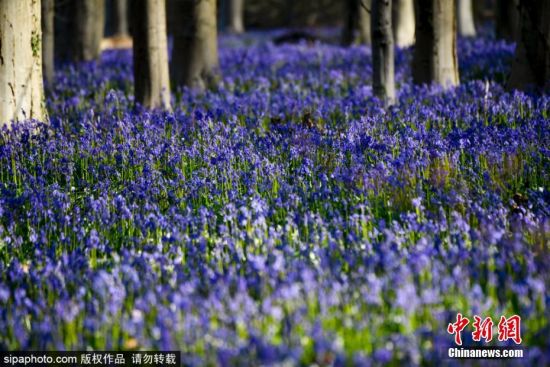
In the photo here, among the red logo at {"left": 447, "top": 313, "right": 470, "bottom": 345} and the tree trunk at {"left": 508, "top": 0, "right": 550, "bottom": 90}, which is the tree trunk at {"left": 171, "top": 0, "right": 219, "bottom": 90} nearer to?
the tree trunk at {"left": 508, "top": 0, "right": 550, "bottom": 90}

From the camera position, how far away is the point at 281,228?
16.4 feet

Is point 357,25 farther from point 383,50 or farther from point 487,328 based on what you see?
point 487,328

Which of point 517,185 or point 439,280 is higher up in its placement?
point 517,185

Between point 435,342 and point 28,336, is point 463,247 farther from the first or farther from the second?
point 28,336

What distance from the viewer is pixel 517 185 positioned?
5824 millimetres

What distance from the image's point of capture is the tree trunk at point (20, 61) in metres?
7.71

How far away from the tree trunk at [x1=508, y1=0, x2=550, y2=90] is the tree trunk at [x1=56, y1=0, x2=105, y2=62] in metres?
8.98

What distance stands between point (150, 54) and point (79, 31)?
6.54 meters

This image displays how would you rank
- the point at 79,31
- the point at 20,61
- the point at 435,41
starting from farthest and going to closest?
the point at 79,31, the point at 435,41, the point at 20,61

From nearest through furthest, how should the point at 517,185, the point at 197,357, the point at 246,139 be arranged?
1. the point at 197,357
2. the point at 517,185
3. the point at 246,139

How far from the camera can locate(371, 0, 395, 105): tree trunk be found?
8.83m

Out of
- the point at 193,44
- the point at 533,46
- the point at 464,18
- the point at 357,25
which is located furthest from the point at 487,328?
the point at 464,18

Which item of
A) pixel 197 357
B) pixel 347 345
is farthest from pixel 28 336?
Result: pixel 347 345

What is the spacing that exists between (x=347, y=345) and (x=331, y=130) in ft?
13.7
